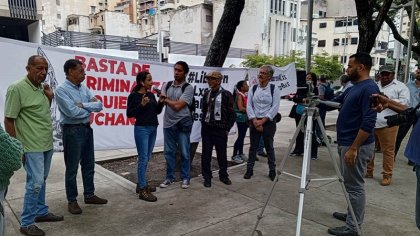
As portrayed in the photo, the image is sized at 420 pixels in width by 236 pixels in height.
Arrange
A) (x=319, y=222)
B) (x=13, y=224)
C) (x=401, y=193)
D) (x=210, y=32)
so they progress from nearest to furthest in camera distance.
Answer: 1. (x=13, y=224)
2. (x=319, y=222)
3. (x=401, y=193)
4. (x=210, y=32)

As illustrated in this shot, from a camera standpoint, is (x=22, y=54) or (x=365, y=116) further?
(x=22, y=54)

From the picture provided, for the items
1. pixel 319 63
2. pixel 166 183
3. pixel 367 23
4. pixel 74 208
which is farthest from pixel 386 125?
pixel 319 63

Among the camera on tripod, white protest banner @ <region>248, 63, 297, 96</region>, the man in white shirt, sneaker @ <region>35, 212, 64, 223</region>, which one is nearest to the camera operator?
the camera on tripod

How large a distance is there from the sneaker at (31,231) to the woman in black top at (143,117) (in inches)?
51.2

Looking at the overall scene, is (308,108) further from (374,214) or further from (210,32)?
(210,32)

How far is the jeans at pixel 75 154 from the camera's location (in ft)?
12.4

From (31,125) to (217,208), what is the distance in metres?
2.33

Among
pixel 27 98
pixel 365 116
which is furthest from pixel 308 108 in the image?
pixel 27 98

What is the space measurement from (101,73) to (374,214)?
426 centimetres

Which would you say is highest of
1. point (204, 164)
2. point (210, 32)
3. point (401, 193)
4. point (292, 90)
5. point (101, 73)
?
point (210, 32)

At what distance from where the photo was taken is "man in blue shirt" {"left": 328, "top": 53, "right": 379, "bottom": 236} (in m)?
3.26

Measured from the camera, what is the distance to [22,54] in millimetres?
4156

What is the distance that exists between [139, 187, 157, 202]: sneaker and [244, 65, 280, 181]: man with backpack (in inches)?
66.8

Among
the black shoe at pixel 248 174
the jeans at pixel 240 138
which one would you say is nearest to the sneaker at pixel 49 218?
the black shoe at pixel 248 174
